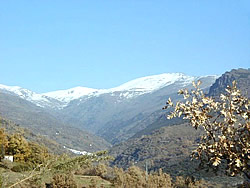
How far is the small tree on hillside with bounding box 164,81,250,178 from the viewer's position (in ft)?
19.0

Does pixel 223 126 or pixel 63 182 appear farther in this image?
pixel 63 182

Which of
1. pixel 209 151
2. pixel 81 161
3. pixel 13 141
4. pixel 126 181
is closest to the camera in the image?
pixel 81 161

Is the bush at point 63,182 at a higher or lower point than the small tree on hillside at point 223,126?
lower

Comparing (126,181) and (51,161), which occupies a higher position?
(51,161)

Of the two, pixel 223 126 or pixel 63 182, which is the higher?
pixel 223 126

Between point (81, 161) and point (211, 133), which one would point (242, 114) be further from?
point (81, 161)

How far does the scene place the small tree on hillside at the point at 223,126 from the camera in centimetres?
579

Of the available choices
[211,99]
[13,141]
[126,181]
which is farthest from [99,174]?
[211,99]

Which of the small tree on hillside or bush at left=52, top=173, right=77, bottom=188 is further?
bush at left=52, top=173, right=77, bottom=188

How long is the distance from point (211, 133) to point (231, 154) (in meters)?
0.47

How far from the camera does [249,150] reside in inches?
227

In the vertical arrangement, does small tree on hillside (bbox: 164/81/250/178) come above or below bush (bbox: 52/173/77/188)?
above

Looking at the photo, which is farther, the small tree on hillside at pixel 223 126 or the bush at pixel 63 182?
the bush at pixel 63 182

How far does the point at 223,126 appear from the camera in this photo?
6.03m
